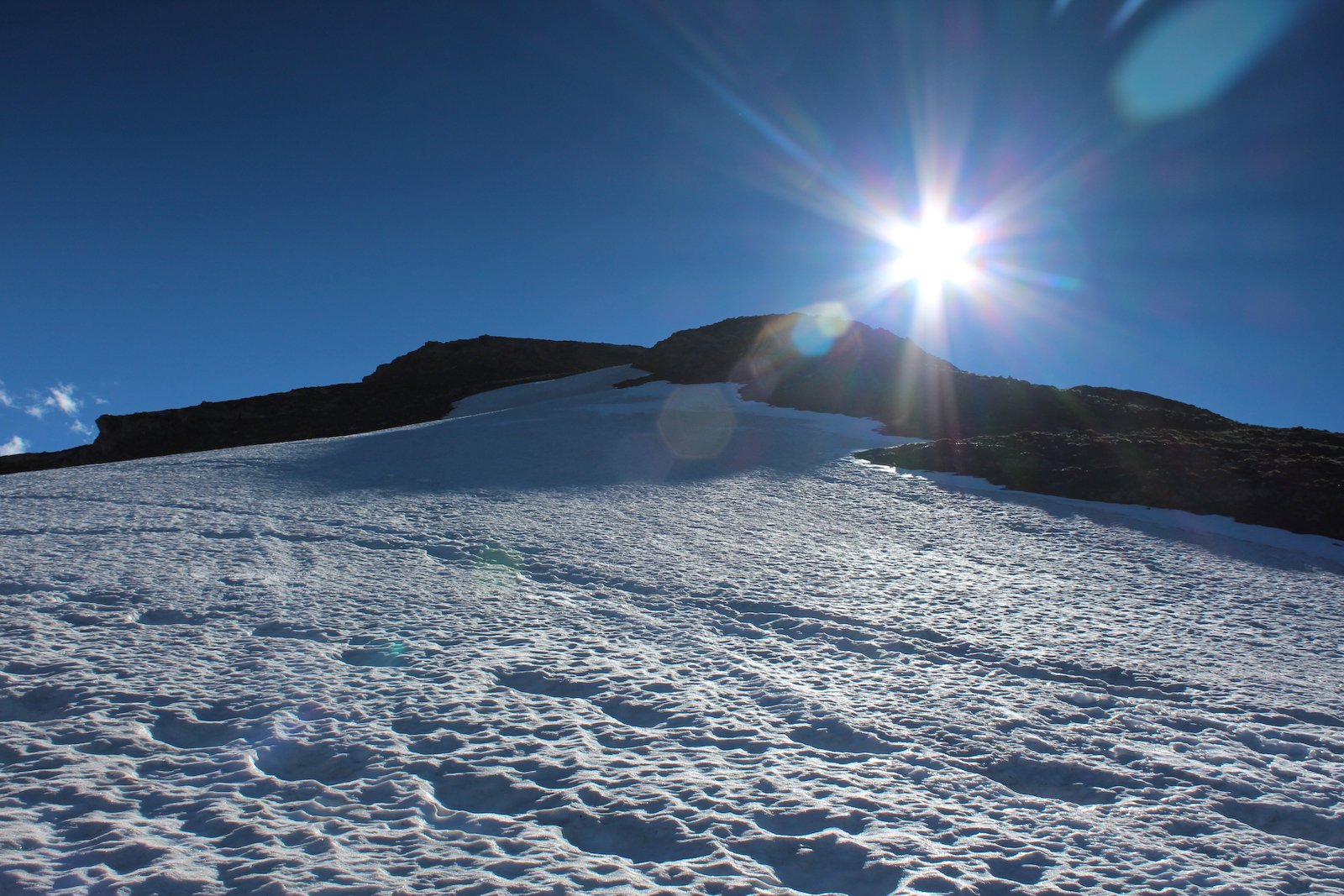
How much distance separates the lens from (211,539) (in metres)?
9.31

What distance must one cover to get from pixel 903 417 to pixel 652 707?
17880mm

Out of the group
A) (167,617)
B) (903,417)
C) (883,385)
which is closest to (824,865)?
(167,617)

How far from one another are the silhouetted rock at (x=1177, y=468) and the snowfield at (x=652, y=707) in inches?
79.7

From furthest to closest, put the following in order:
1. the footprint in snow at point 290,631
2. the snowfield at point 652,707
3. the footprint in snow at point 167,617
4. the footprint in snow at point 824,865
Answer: the footprint in snow at point 167,617, the footprint in snow at point 290,631, the snowfield at point 652,707, the footprint in snow at point 824,865

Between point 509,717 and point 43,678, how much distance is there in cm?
311

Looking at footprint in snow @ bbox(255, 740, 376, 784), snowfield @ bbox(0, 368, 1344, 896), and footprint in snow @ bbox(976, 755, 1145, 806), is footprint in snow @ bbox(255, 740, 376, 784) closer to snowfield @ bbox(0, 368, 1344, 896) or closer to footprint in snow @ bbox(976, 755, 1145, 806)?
snowfield @ bbox(0, 368, 1344, 896)

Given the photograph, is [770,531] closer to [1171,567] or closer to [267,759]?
[1171,567]

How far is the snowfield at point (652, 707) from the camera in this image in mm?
3555

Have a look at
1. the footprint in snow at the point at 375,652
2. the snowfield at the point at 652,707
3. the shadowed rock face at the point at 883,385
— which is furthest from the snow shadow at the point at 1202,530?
the footprint in snow at the point at 375,652

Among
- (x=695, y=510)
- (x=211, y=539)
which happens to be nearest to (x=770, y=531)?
(x=695, y=510)

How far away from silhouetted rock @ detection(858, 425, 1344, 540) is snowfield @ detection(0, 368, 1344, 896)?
79.7 inches

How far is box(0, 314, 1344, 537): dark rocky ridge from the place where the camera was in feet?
46.2

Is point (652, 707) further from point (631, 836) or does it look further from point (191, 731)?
point (191, 731)

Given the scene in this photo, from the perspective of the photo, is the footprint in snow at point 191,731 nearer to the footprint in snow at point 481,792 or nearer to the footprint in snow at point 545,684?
the footprint in snow at point 481,792
